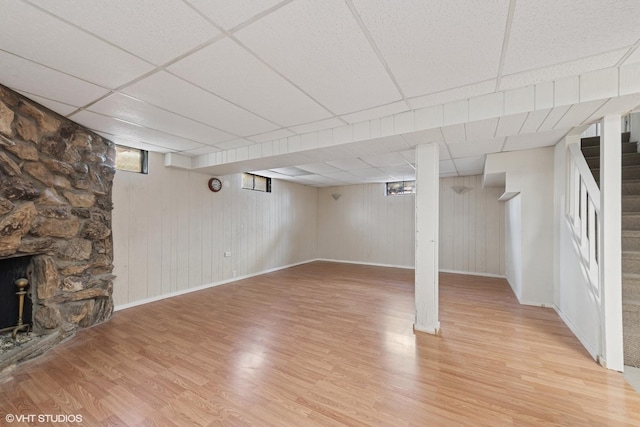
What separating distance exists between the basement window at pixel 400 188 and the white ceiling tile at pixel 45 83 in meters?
6.31

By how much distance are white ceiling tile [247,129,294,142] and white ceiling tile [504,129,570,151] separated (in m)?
2.74

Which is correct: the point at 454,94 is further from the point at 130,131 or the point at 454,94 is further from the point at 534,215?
the point at 130,131

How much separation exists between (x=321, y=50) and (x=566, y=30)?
142 centimetres

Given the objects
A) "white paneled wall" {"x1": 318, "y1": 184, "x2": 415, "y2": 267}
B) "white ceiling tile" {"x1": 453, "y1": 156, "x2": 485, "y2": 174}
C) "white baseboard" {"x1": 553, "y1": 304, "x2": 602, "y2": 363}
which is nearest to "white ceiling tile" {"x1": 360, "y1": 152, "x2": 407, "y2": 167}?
"white ceiling tile" {"x1": 453, "y1": 156, "x2": 485, "y2": 174}

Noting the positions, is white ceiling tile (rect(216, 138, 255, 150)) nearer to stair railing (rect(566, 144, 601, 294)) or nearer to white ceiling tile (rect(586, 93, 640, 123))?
white ceiling tile (rect(586, 93, 640, 123))

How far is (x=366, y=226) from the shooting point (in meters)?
7.48

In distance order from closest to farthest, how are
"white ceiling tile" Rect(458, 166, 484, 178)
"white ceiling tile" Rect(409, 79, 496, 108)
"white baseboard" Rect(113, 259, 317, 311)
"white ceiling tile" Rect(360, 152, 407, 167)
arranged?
"white ceiling tile" Rect(409, 79, 496, 108), "white baseboard" Rect(113, 259, 317, 311), "white ceiling tile" Rect(360, 152, 407, 167), "white ceiling tile" Rect(458, 166, 484, 178)

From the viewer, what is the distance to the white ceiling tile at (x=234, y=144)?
349cm

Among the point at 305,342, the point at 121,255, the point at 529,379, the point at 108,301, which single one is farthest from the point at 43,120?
the point at 529,379

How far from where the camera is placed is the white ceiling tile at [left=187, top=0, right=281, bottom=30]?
126cm

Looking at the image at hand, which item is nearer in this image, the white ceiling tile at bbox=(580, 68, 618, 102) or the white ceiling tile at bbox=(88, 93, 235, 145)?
the white ceiling tile at bbox=(580, 68, 618, 102)

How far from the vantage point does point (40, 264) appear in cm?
266

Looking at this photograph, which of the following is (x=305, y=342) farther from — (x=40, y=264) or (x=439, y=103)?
(x=40, y=264)

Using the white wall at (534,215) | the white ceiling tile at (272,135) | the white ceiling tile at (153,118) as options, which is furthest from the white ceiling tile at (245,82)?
the white wall at (534,215)
